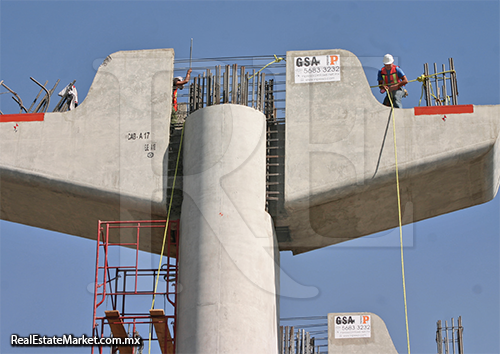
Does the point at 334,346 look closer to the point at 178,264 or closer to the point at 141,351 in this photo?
the point at 141,351

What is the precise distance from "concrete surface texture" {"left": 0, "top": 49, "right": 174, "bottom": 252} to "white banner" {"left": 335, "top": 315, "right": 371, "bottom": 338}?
520 inches

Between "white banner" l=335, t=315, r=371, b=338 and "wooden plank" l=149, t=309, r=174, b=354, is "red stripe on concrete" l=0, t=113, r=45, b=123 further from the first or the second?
"white banner" l=335, t=315, r=371, b=338

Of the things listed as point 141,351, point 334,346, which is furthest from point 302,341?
point 141,351

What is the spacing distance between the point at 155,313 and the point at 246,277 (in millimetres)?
2220

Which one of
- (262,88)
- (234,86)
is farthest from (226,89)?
(262,88)

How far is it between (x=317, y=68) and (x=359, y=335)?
14.1 m

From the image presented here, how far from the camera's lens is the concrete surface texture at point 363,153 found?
2108cm

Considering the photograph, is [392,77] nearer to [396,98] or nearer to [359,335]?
[396,98]

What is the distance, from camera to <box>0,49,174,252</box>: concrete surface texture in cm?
2161

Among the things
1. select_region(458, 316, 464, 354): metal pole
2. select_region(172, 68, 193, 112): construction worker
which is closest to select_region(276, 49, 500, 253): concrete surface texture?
select_region(172, 68, 193, 112): construction worker

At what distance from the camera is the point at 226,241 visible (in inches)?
790

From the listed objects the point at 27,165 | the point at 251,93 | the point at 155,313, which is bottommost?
the point at 155,313

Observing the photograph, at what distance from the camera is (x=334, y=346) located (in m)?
32.5

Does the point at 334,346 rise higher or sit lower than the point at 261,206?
lower
